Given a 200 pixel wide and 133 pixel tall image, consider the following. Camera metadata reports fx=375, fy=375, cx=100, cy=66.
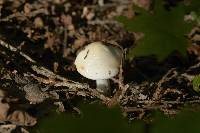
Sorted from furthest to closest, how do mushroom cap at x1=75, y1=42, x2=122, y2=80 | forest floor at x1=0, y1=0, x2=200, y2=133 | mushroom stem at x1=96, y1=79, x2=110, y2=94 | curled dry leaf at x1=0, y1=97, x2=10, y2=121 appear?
mushroom stem at x1=96, y1=79, x2=110, y2=94 → mushroom cap at x1=75, y1=42, x2=122, y2=80 → forest floor at x1=0, y1=0, x2=200, y2=133 → curled dry leaf at x1=0, y1=97, x2=10, y2=121

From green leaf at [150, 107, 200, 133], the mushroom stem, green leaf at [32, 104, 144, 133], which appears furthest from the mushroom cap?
green leaf at [150, 107, 200, 133]

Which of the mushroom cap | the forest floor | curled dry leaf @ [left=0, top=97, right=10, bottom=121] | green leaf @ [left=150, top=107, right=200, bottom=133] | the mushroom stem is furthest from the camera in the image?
the mushroom stem

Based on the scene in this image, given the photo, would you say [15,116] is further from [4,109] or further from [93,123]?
[93,123]

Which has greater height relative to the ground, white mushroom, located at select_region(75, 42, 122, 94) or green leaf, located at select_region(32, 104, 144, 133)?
white mushroom, located at select_region(75, 42, 122, 94)

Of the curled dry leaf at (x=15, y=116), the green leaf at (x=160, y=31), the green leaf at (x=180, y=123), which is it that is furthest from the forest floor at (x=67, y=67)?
the green leaf at (x=180, y=123)

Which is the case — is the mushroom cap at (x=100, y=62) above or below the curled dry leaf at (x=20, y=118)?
above

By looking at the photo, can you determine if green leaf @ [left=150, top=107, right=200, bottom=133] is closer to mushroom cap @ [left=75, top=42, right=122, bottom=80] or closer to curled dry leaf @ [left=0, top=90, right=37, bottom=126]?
curled dry leaf @ [left=0, top=90, right=37, bottom=126]

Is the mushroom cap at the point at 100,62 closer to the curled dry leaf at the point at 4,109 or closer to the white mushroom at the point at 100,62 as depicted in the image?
the white mushroom at the point at 100,62
